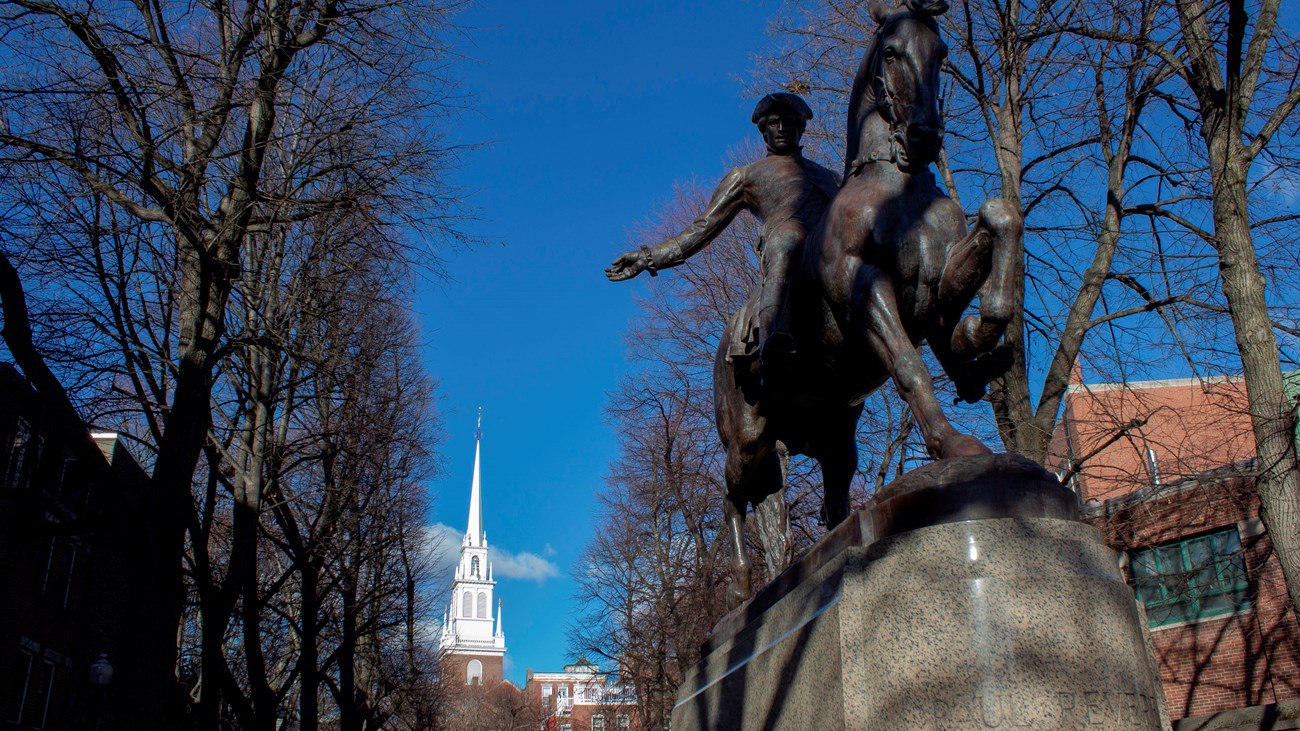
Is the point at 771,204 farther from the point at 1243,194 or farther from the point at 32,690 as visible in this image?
the point at 32,690

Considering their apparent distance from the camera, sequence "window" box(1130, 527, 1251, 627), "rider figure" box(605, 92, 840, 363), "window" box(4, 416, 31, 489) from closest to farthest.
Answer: "rider figure" box(605, 92, 840, 363) → "window" box(4, 416, 31, 489) → "window" box(1130, 527, 1251, 627)

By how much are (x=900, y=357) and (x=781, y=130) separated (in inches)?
101

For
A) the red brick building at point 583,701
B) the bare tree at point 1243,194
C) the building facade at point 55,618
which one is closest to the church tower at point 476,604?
the red brick building at point 583,701

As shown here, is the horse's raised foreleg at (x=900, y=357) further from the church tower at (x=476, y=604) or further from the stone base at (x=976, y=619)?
the church tower at (x=476, y=604)

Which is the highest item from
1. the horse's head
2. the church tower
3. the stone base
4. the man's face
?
the church tower

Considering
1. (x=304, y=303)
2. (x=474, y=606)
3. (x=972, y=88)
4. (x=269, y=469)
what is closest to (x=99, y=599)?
(x=269, y=469)

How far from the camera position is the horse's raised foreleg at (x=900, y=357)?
4.52m

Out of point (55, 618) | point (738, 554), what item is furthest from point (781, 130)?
point (55, 618)

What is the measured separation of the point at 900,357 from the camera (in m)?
4.88

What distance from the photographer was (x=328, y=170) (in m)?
12.3

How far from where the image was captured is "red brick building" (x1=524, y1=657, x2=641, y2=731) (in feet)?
110

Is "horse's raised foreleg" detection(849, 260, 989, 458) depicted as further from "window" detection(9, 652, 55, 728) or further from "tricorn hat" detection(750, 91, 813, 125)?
"window" detection(9, 652, 55, 728)

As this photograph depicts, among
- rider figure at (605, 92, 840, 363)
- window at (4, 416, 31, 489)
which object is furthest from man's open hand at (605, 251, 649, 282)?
window at (4, 416, 31, 489)

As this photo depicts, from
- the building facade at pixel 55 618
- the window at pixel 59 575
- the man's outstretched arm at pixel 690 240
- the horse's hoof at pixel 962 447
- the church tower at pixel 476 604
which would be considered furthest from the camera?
the church tower at pixel 476 604
